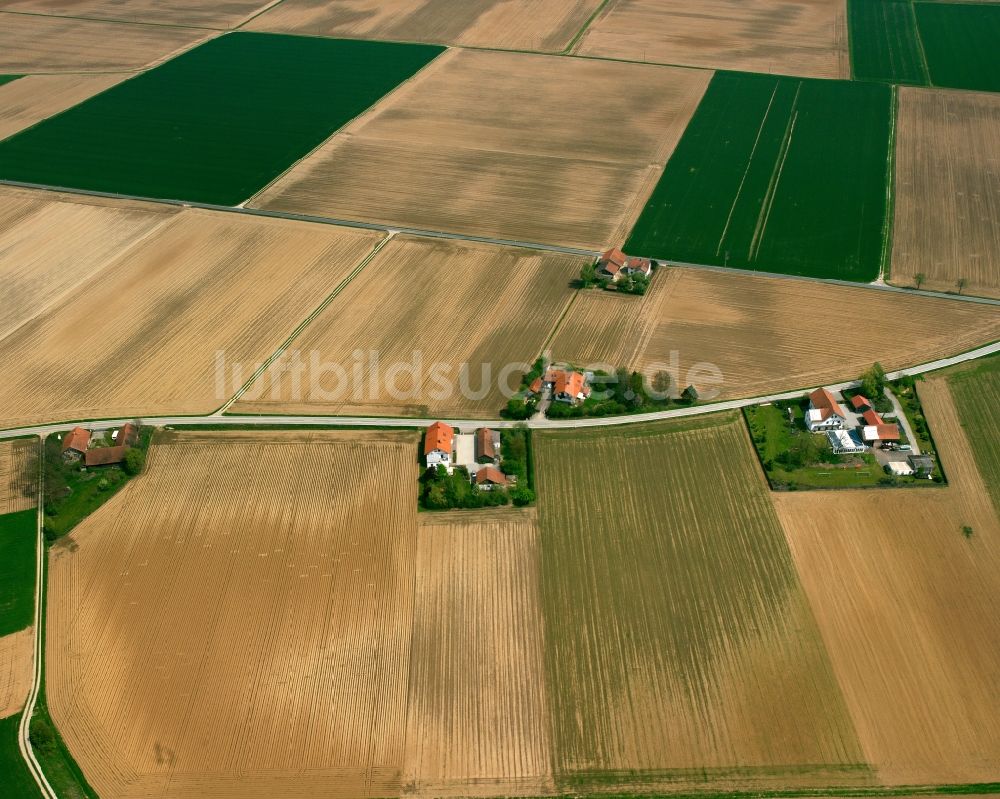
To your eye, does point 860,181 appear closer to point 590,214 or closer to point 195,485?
point 590,214

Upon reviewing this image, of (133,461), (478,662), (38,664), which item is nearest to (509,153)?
(133,461)

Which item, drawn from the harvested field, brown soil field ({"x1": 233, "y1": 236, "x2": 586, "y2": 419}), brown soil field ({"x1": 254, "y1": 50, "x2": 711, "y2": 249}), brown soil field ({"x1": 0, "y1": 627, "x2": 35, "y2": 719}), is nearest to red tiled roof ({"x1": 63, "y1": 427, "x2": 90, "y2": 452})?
brown soil field ({"x1": 233, "y1": 236, "x2": 586, "y2": 419})

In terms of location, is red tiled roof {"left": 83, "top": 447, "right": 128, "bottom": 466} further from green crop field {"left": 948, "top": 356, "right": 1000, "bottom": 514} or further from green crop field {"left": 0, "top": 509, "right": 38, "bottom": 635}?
green crop field {"left": 948, "top": 356, "right": 1000, "bottom": 514}

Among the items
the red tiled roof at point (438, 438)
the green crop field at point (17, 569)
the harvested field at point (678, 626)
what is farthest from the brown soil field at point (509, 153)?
the green crop field at point (17, 569)

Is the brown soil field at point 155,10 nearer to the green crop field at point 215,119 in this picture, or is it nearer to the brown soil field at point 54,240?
the green crop field at point 215,119

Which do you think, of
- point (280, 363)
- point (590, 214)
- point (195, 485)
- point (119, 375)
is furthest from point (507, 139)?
point (195, 485)

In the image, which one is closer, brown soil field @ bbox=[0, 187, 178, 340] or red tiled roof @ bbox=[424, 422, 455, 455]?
red tiled roof @ bbox=[424, 422, 455, 455]

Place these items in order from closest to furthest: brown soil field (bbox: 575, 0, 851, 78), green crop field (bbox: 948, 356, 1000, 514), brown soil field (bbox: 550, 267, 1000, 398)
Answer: green crop field (bbox: 948, 356, 1000, 514) < brown soil field (bbox: 550, 267, 1000, 398) < brown soil field (bbox: 575, 0, 851, 78)
